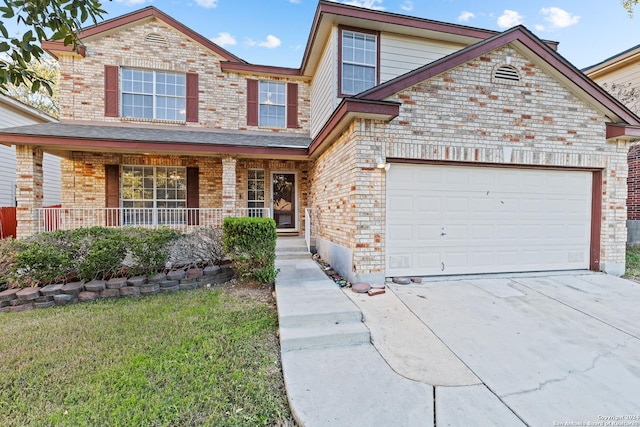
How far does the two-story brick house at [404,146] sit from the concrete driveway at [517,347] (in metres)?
1.12

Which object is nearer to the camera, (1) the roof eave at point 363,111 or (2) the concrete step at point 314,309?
(2) the concrete step at point 314,309

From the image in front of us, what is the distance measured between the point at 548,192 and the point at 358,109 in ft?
15.7

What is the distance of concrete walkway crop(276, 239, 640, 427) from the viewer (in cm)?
230

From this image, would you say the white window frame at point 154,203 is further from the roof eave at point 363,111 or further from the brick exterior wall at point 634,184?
Answer: the brick exterior wall at point 634,184

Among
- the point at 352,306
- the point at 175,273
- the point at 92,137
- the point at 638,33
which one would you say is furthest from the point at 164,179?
the point at 638,33

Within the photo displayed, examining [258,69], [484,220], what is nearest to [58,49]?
[258,69]

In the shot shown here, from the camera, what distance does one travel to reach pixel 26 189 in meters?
7.77

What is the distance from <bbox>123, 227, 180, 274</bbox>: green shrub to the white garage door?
435 cm

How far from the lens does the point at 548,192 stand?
20.6 ft

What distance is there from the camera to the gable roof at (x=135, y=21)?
29.7 ft

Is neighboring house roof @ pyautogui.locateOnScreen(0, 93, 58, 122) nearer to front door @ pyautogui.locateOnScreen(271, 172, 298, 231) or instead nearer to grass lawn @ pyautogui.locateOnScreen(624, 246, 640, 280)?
front door @ pyautogui.locateOnScreen(271, 172, 298, 231)

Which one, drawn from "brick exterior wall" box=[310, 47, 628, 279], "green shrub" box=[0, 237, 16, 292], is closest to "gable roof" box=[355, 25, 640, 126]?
"brick exterior wall" box=[310, 47, 628, 279]

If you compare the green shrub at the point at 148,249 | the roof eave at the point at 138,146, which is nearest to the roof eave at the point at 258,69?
the roof eave at the point at 138,146

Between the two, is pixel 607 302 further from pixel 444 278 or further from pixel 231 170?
pixel 231 170
